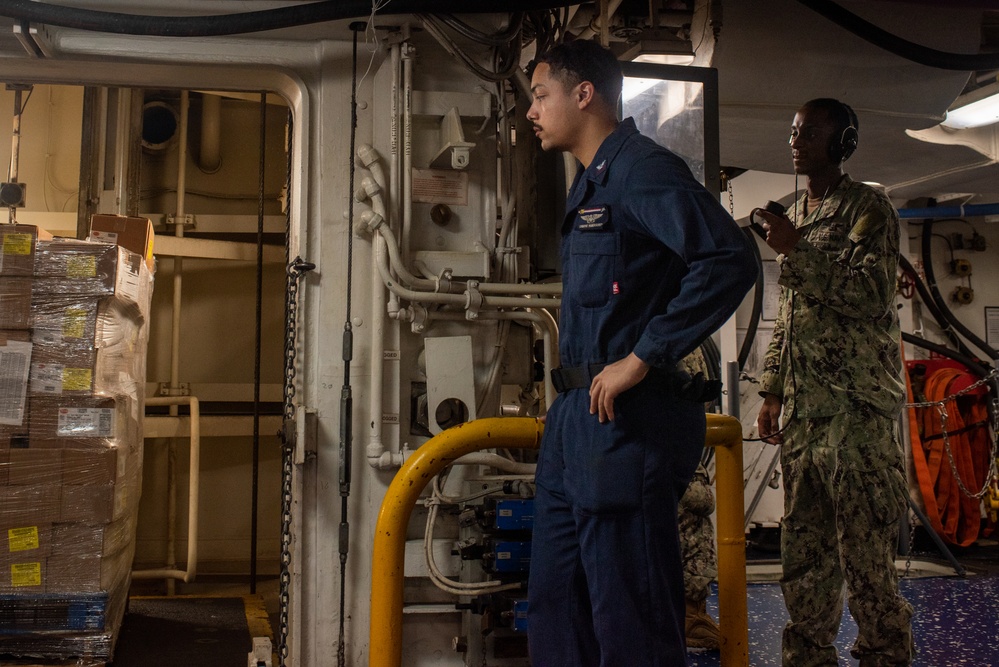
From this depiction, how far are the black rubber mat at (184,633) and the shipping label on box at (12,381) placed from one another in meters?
1.22

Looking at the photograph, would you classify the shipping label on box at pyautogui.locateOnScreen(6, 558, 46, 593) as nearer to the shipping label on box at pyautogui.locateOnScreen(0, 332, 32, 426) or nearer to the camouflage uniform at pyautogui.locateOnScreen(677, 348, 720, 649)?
the shipping label on box at pyautogui.locateOnScreen(0, 332, 32, 426)

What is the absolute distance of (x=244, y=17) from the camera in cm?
273

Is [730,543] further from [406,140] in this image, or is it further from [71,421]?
[71,421]

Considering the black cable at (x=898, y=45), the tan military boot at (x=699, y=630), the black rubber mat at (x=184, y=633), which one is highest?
the black cable at (x=898, y=45)

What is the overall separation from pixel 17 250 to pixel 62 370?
0.53 m

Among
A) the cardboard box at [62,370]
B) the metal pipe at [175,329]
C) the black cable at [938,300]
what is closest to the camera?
the cardboard box at [62,370]

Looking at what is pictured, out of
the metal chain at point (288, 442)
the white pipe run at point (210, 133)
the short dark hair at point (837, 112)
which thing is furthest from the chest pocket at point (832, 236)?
the white pipe run at point (210, 133)

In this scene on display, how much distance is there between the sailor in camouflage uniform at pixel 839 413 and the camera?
2531mm

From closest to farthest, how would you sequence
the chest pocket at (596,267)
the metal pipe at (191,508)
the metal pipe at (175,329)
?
1. the chest pocket at (596,267)
2. the metal pipe at (191,508)
3. the metal pipe at (175,329)

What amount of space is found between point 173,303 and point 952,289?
6.02 metres

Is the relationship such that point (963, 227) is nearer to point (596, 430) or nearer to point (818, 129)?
point (818, 129)

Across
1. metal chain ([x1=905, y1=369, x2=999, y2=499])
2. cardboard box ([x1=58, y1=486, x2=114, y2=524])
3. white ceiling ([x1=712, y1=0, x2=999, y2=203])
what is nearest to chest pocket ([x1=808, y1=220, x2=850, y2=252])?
white ceiling ([x1=712, y1=0, x2=999, y2=203])

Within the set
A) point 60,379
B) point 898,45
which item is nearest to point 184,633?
point 60,379

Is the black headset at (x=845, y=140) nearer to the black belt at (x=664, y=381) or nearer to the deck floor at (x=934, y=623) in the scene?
the black belt at (x=664, y=381)
